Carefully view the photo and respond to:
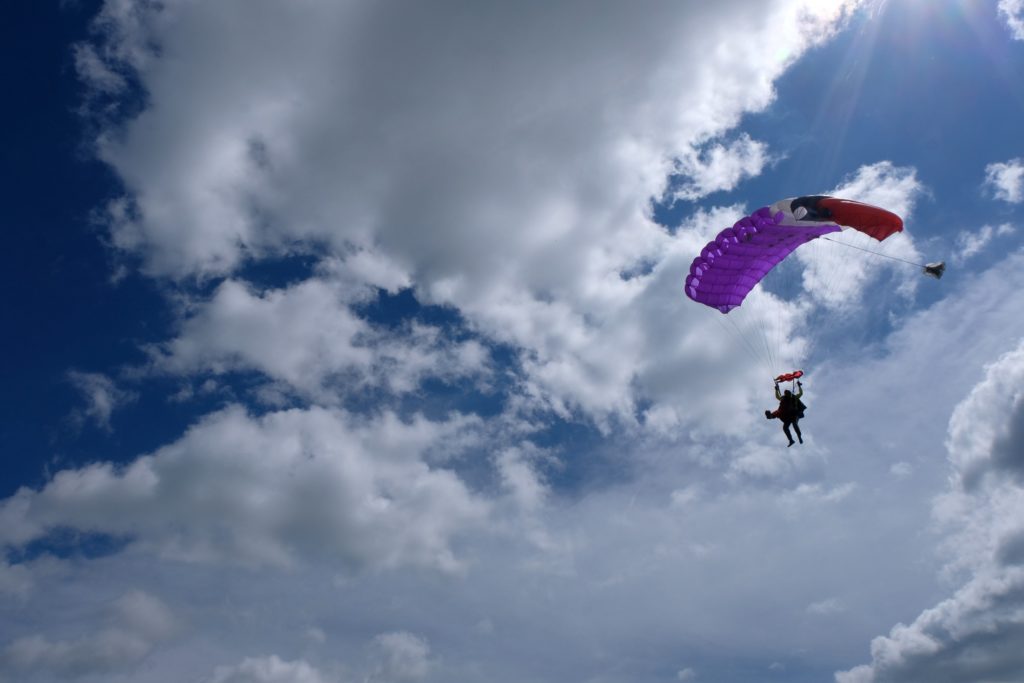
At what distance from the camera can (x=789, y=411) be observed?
33.7m

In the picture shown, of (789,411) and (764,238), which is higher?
(764,238)

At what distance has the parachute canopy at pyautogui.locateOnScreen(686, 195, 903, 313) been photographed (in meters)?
31.3

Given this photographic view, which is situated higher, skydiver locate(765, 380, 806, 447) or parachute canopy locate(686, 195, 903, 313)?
parachute canopy locate(686, 195, 903, 313)

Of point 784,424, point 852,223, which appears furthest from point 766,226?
point 784,424

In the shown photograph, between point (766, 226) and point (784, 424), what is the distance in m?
9.15

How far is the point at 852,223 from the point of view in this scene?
3156 centimetres

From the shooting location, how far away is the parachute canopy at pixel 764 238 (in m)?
31.3

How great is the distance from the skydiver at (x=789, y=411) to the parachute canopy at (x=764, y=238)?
16.1 ft

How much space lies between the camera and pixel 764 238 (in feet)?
109

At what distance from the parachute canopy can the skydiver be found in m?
4.90

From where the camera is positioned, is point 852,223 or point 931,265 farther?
point 852,223

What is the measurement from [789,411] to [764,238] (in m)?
8.01

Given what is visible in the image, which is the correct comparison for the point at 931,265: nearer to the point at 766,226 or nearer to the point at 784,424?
the point at 766,226

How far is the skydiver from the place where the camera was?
33.6 meters
